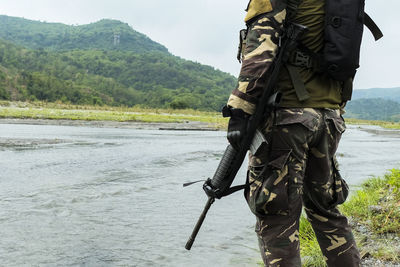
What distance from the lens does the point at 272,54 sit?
93.1 inches

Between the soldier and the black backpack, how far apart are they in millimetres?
31

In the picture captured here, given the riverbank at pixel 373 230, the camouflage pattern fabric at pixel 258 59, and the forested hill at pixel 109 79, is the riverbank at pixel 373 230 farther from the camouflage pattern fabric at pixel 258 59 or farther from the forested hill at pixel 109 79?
the forested hill at pixel 109 79

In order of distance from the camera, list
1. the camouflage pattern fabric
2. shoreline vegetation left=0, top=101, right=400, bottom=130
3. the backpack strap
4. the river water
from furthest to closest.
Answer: shoreline vegetation left=0, top=101, right=400, bottom=130, the river water, the backpack strap, the camouflage pattern fabric

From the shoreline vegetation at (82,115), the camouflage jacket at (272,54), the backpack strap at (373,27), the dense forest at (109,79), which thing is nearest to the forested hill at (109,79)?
the dense forest at (109,79)

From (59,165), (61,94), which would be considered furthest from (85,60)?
(59,165)

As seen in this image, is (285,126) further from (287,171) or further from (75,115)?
(75,115)

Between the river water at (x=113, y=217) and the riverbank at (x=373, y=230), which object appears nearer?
the riverbank at (x=373, y=230)

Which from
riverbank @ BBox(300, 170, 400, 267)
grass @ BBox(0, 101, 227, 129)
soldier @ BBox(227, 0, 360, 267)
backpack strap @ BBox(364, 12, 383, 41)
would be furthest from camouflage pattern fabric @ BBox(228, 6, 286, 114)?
grass @ BBox(0, 101, 227, 129)

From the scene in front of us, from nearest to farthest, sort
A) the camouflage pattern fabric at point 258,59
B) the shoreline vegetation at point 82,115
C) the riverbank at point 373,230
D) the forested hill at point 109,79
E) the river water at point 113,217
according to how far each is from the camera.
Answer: the camouflage pattern fabric at point 258,59 → the riverbank at point 373,230 → the river water at point 113,217 → the shoreline vegetation at point 82,115 → the forested hill at point 109,79

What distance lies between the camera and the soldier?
93.0 inches

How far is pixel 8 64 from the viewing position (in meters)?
112

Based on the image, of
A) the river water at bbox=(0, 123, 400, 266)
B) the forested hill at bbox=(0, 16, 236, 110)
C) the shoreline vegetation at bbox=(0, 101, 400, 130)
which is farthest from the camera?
the forested hill at bbox=(0, 16, 236, 110)

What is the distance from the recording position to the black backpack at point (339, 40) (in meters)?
2.40

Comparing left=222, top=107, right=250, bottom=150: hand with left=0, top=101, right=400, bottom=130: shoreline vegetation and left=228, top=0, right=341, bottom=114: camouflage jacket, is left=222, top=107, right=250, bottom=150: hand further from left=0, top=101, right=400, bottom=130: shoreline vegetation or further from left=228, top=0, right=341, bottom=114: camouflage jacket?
left=0, top=101, right=400, bottom=130: shoreline vegetation
